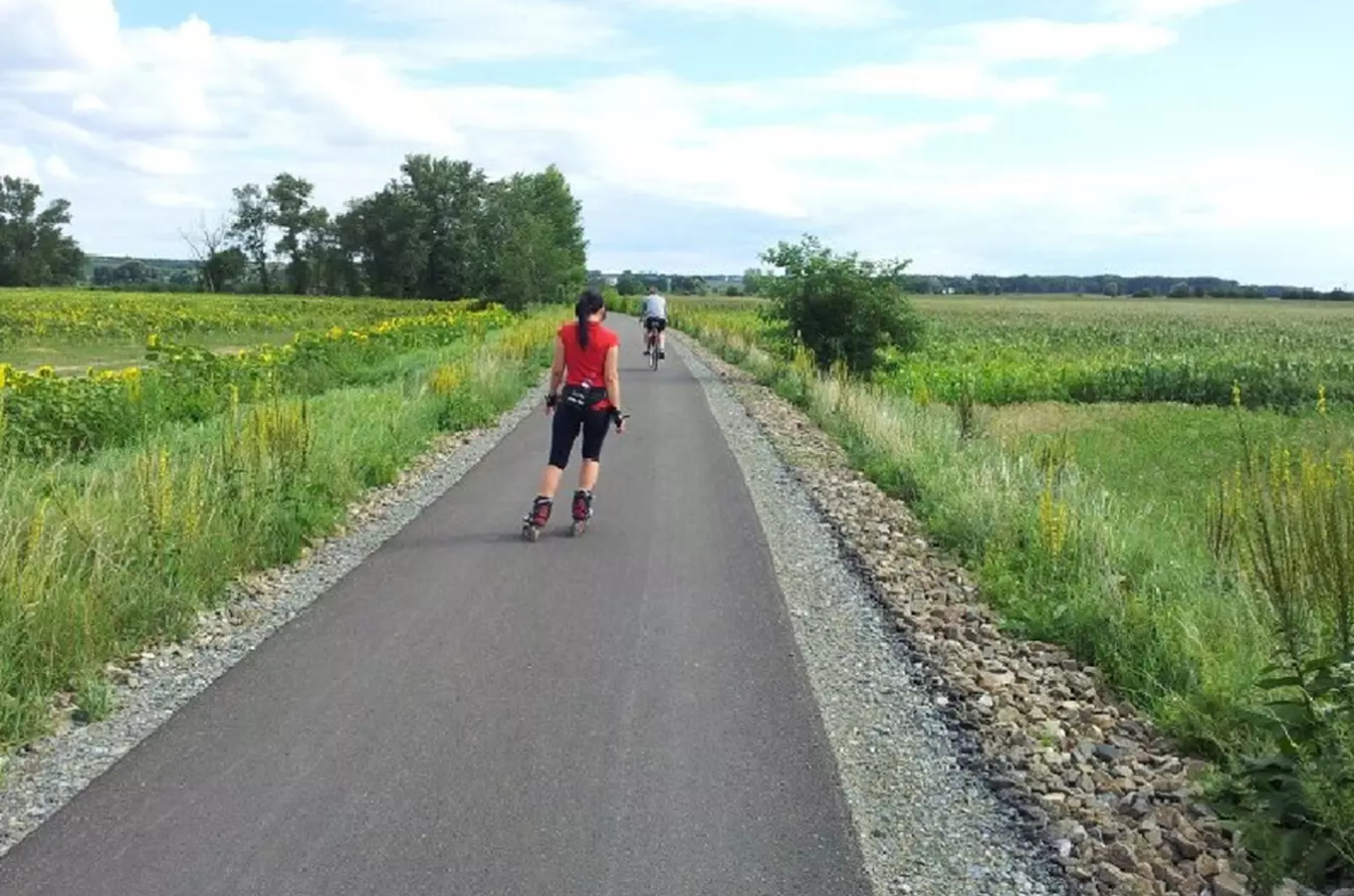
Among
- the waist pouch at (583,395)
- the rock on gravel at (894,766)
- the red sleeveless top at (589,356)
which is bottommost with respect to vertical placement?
the rock on gravel at (894,766)

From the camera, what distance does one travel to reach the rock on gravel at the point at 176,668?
5.02m

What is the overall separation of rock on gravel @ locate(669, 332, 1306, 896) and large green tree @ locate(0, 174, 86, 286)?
117m

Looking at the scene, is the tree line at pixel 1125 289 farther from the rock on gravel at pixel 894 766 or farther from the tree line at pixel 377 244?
the rock on gravel at pixel 894 766

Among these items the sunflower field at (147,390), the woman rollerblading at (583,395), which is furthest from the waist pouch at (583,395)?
the sunflower field at (147,390)

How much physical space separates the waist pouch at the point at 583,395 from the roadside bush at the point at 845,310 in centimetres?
1594

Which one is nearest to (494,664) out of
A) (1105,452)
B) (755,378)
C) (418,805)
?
(418,805)

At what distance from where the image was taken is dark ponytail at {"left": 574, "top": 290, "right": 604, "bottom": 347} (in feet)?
33.8

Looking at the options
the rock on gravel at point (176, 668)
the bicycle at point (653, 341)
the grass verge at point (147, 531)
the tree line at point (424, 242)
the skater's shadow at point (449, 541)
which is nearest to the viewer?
the rock on gravel at point (176, 668)

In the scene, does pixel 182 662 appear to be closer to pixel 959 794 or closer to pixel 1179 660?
pixel 959 794

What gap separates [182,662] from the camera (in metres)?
6.79

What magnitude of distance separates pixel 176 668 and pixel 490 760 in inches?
91.8

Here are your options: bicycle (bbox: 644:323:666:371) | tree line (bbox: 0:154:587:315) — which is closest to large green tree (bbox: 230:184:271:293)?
tree line (bbox: 0:154:587:315)

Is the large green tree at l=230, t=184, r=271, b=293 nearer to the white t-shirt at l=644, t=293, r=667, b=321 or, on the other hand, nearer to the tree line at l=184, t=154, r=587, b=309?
the tree line at l=184, t=154, r=587, b=309

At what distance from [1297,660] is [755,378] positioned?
24.7 metres
